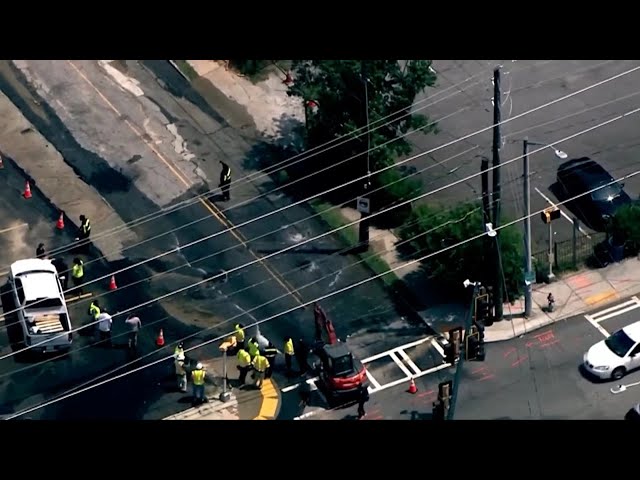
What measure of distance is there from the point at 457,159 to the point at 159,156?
1162cm

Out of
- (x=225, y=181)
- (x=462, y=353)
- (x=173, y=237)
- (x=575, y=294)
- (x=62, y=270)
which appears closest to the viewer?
(x=462, y=353)

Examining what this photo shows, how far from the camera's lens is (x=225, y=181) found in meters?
61.8

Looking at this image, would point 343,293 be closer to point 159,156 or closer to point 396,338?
point 396,338

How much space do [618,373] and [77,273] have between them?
18694 millimetres

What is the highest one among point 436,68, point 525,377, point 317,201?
point 436,68

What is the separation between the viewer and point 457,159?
6291 cm

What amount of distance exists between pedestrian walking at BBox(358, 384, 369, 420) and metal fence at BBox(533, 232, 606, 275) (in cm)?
876

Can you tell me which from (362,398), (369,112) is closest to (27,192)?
(369,112)

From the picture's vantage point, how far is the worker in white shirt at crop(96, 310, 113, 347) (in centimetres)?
5466

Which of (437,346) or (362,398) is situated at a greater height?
(437,346)

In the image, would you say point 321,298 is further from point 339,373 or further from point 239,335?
point 339,373

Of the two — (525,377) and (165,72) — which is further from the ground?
(165,72)
